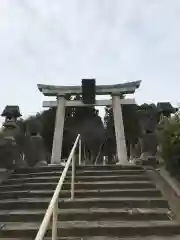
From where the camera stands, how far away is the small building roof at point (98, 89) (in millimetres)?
12828

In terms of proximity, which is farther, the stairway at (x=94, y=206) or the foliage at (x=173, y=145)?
the foliage at (x=173, y=145)

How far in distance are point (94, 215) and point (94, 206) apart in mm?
477

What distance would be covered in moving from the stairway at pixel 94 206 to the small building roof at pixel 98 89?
215 inches

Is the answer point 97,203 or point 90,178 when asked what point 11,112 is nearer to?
point 90,178

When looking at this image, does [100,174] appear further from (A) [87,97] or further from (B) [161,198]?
(A) [87,97]

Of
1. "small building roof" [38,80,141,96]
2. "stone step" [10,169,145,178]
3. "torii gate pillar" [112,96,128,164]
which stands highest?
"small building roof" [38,80,141,96]

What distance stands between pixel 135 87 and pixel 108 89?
1.00m

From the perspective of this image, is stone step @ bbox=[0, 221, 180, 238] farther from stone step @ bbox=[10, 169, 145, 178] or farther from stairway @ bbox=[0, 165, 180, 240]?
stone step @ bbox=[10, 169, 145, 178]

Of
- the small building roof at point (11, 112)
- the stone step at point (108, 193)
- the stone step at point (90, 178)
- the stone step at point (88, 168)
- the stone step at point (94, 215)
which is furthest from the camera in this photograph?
the small building roof at point (11, 112)

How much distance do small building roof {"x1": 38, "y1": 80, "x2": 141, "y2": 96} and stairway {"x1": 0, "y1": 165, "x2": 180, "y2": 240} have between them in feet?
17.9

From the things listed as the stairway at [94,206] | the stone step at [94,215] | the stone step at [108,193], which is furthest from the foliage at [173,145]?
the stone step at [94,215]

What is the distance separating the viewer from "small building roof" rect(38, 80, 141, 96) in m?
12.8

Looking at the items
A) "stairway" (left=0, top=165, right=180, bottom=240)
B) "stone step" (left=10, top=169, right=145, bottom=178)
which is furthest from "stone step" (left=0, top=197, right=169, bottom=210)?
"stone step" (left=10, top=169, right=145, bottom=178)

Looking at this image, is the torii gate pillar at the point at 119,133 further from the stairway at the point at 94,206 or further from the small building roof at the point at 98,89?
the stairway at the point at 94,206
